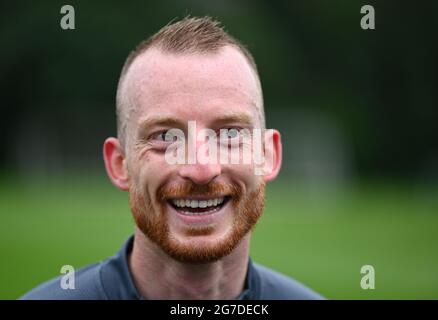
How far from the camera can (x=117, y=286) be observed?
145 inches

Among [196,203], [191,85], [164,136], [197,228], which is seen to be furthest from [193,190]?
[191,85]

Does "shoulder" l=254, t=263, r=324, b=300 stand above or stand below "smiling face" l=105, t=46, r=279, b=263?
below

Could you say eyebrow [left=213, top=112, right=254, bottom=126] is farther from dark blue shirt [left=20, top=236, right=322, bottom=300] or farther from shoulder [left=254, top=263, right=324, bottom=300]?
shoulder [left=254, top=263, right=324, bottom=300]

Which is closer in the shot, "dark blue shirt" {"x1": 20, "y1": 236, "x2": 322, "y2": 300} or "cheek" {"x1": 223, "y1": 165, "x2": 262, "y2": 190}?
"cheek" {"x1": 223, "y1": 165, "x2": 262, "y2": 190}

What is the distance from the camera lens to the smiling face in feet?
11.1

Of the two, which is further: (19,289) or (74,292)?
(19,289)

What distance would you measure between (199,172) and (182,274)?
60 cm

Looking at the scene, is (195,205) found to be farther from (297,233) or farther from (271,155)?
(297,233)

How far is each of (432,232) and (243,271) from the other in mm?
19484

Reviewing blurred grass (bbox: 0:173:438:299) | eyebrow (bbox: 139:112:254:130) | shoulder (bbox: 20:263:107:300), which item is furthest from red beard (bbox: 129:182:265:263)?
blurred grass (bbox: 0:173:438:299)
